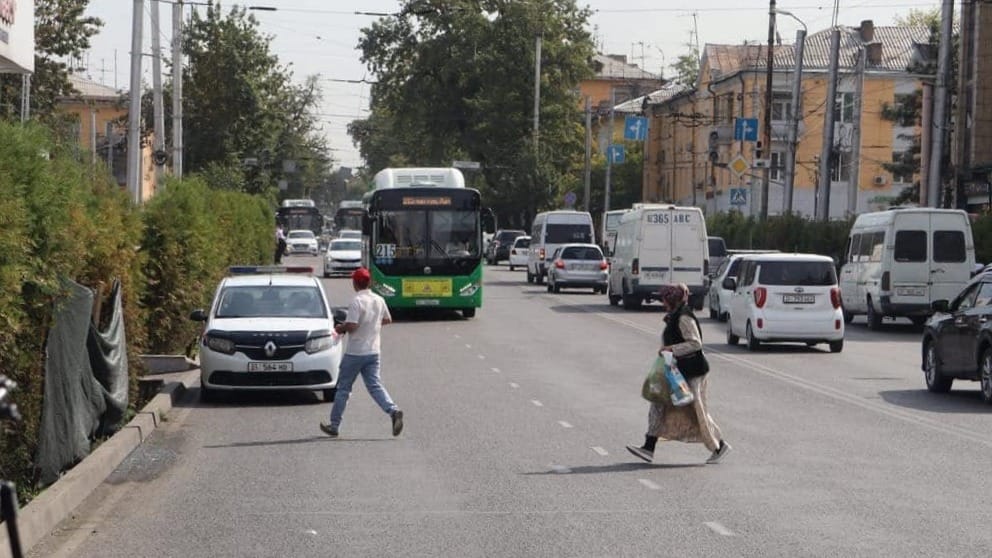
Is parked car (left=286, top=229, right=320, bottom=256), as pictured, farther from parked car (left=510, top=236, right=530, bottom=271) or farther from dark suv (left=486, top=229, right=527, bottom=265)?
parked car (left=510, top=236, right=530, bottom=271)

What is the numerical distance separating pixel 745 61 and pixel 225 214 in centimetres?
5675

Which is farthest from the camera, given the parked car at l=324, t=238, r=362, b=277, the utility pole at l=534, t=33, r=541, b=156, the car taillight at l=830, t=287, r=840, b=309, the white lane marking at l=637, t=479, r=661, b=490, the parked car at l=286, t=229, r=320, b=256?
the parked car at l=286, t=229, r=320, b=256

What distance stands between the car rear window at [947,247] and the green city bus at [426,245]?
9.53m

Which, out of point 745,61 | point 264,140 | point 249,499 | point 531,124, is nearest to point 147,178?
point 264,140

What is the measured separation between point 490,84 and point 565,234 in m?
27.3

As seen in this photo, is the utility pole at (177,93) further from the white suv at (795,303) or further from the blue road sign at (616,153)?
the blue road sign at (616,153)

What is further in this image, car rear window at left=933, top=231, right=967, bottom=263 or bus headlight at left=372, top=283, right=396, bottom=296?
bus headlight at left=372, top=283, right=396, bottom=296

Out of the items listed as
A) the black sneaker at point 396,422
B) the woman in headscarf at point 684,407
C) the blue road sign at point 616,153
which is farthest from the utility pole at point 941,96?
the blue road sign at point 616,153

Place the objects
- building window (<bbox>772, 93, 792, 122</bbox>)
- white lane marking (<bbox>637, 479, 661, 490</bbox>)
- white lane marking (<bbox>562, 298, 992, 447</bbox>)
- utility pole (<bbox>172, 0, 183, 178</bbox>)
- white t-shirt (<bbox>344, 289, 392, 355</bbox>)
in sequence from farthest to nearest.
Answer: building window (<bbox>772, 93, 792, 122</bbox>)
utility pole (<bbox>172, 0, 183, 178</bbox>)
white lane marking (<bbox>562, 298, 992, 447</bbox>)
white t-shirt (<bbox>344, 289, 392, 355</bbox>)
white lane marking (<bbox>637, 479, 661, 490</bbox>)

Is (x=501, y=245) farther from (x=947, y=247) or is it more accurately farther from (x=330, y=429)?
(x=330, y=429)

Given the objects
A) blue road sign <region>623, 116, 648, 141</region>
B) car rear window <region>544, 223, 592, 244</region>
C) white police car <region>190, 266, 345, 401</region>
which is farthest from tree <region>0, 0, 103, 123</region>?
white police car <region>190, 266, 345, 401</region>

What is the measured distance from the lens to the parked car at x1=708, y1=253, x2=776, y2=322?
122ft

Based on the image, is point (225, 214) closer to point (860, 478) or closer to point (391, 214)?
point (391, 214)

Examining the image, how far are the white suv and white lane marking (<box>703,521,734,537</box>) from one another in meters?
18.6
